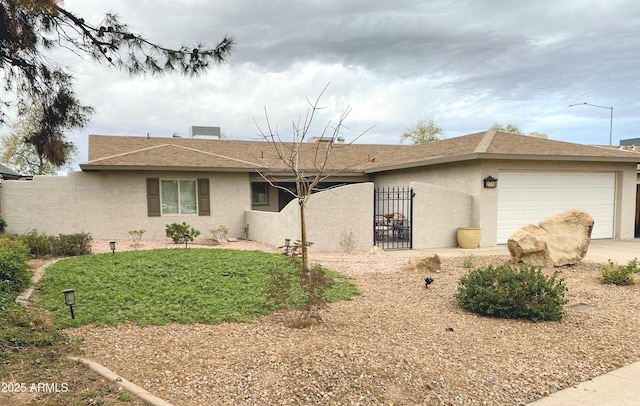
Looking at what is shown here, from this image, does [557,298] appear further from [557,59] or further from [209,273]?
[557,59]

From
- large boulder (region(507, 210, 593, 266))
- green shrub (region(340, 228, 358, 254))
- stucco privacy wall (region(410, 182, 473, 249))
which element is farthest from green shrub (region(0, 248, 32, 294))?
stucco privacy wall (region(410, 182, 473, 249))

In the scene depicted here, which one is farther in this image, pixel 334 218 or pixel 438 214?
pixel 438 214

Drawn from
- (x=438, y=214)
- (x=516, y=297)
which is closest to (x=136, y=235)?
(x=438, y=214)

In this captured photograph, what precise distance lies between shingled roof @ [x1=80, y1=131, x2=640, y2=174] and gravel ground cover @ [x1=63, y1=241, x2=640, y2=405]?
5.79m

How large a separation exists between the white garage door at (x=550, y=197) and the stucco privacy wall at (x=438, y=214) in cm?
120

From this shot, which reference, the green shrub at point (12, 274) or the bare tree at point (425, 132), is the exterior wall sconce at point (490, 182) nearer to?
the green shrub at point (12, 274)

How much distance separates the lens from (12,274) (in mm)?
5816

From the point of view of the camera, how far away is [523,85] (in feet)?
66.7

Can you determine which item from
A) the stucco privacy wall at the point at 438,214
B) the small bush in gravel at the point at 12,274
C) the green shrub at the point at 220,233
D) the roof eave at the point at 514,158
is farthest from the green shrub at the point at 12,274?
the roof eave at the point at 514,158

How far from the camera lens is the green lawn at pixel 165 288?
196 inches

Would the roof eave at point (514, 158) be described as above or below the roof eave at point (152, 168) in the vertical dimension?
above

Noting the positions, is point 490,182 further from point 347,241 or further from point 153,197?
point 153,197

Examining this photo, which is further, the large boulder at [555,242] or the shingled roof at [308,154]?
the shingled roof at [308,154]

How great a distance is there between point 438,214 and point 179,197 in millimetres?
8898
